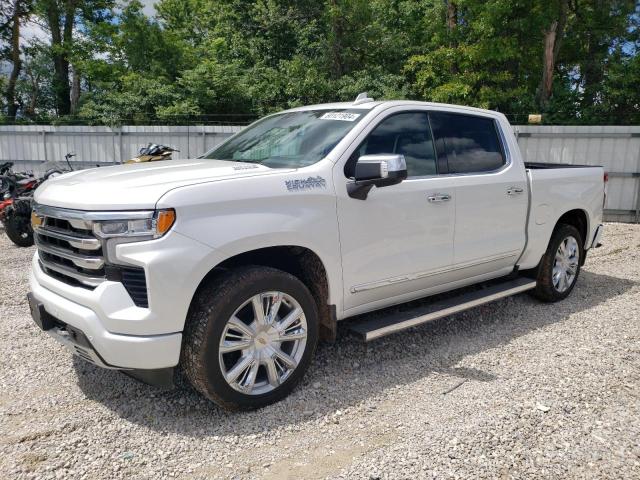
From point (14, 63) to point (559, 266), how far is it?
73.8 feet

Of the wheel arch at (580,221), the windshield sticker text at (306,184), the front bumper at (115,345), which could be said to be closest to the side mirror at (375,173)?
the windshield sticker text at (306,184)

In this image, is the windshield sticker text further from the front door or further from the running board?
the running board

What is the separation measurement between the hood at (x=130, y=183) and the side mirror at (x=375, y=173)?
0.55m

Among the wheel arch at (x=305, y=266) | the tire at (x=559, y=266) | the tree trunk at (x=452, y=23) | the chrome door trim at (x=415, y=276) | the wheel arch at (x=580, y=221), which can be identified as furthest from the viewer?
the tree trunk at (x=452, y=23)

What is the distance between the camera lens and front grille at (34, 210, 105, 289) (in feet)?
9.43

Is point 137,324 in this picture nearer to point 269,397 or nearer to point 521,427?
point 269,397

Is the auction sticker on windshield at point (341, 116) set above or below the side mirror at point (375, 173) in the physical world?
above

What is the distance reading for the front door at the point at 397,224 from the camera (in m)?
3.53

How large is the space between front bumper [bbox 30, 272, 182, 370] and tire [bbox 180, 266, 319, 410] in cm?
16

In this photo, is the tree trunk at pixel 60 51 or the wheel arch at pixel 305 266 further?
the tree trunk at pixel 60 51

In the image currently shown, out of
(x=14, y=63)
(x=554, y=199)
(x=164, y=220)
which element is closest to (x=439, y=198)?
(x=554, y=199)

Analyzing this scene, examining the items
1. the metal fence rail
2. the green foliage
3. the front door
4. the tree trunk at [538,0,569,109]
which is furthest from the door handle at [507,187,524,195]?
the tree trunk at [538,0,569,109]

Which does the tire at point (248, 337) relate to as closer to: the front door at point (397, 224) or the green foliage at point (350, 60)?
the front door at point (397, 224)

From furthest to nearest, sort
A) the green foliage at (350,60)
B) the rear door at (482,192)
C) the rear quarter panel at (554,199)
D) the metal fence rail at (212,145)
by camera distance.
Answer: the green foliage at (350,60) < the metal fence rail at (212,145) < the rear quarter panel at (554,199) < the rear door at (482,192)
